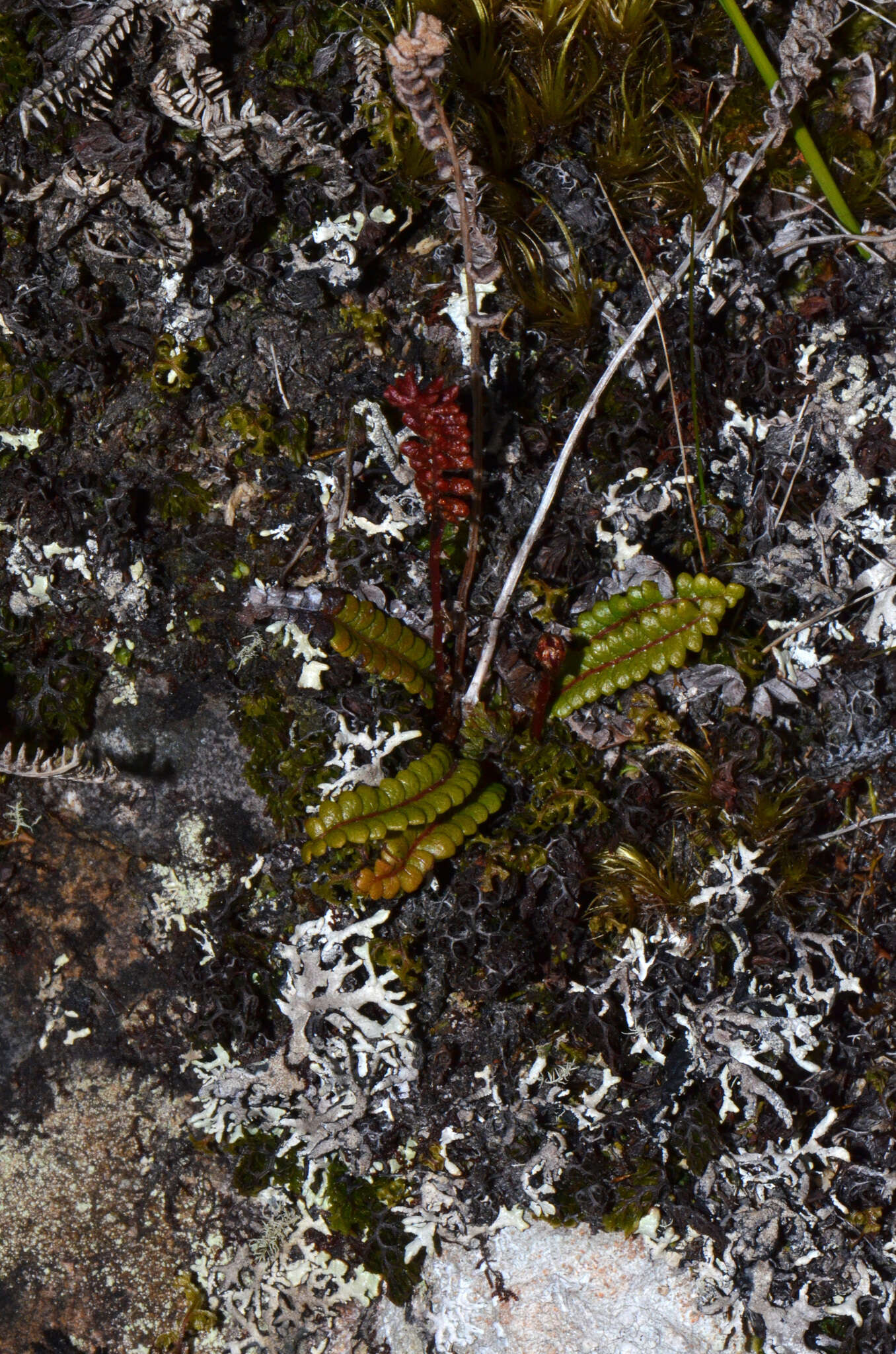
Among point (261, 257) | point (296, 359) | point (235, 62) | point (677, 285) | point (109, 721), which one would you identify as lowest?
point (109, 721)

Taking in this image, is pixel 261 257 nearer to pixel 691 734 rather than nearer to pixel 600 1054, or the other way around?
pixel 691 734

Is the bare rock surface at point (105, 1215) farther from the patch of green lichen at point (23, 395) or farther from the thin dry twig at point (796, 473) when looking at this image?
the thin dry twig at point (796, 473)

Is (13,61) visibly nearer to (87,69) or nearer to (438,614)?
(87,69)

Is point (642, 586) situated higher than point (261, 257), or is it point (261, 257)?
point (261, 257)

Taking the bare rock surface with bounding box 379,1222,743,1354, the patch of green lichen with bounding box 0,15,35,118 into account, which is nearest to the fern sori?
the bare rock surface with bounding box 379,1222,743,1354

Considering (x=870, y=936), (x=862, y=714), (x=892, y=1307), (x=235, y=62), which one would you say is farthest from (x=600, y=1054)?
(x=235, y=62)

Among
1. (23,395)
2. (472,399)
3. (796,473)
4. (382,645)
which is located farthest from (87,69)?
(796,473)

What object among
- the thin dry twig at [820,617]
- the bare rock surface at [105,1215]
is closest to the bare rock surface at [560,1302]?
the bare rock surface at [105,1215]
